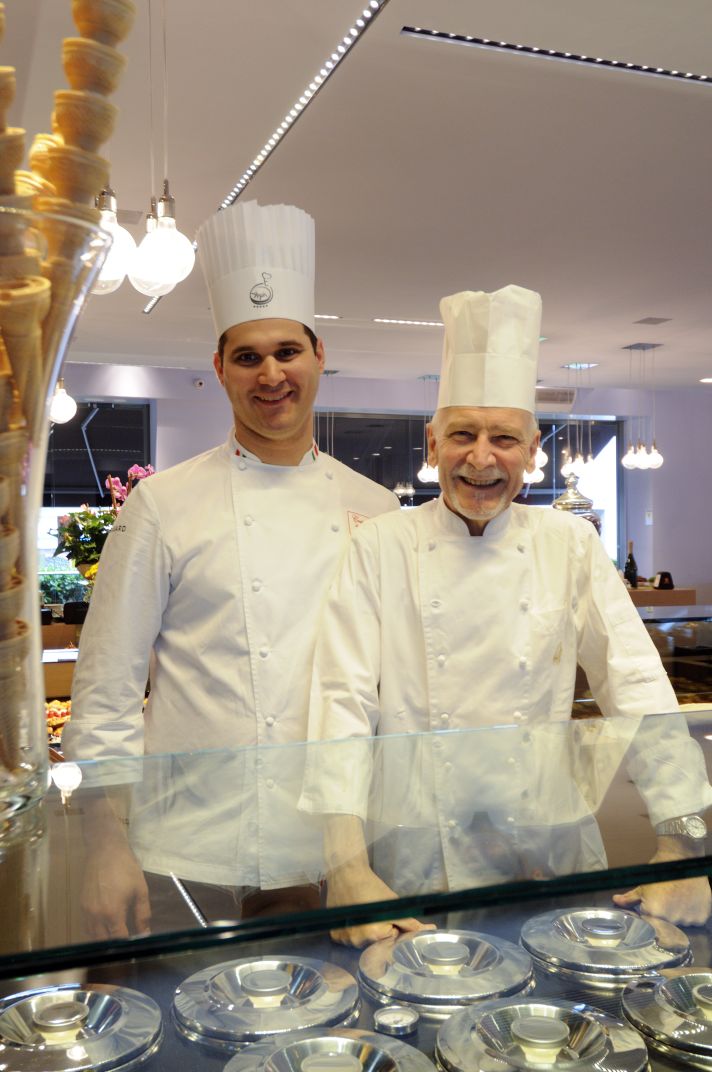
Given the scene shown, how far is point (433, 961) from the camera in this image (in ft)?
2.97

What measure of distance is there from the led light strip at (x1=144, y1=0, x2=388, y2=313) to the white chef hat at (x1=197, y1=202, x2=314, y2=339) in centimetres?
155

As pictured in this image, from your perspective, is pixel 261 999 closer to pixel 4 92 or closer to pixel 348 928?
pixel 348 928

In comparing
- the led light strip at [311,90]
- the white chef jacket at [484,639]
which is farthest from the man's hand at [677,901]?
the led light strip at [311,90]

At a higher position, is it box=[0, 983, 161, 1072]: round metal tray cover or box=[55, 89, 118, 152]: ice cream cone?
box=[55, 89, 118, 152]: ice cream cone

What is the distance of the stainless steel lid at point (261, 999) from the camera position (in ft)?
2.67

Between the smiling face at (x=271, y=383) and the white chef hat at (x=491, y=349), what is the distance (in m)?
0.26

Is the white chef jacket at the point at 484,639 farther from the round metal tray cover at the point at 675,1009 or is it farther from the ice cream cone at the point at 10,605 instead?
the ice cream cone at the point at 10,605

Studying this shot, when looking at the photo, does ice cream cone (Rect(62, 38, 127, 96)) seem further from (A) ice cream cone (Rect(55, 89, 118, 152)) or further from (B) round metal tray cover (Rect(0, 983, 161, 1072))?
(B) round metal tray cover (Rect(0, 983, 161, 1072))

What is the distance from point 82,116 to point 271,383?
46.5 inches

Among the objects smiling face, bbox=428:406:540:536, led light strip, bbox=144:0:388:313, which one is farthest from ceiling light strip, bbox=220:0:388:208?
smiling face, bbox=428:406:540:536

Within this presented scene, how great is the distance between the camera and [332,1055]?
780mm

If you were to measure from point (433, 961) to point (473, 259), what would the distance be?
5857 mm

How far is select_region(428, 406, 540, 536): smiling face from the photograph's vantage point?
1756 millimetres

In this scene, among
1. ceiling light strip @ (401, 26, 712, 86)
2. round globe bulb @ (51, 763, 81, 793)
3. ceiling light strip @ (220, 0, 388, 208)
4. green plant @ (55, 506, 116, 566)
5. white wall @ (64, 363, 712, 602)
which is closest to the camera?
round globe bulb @ (51, 763, 81, 793)
